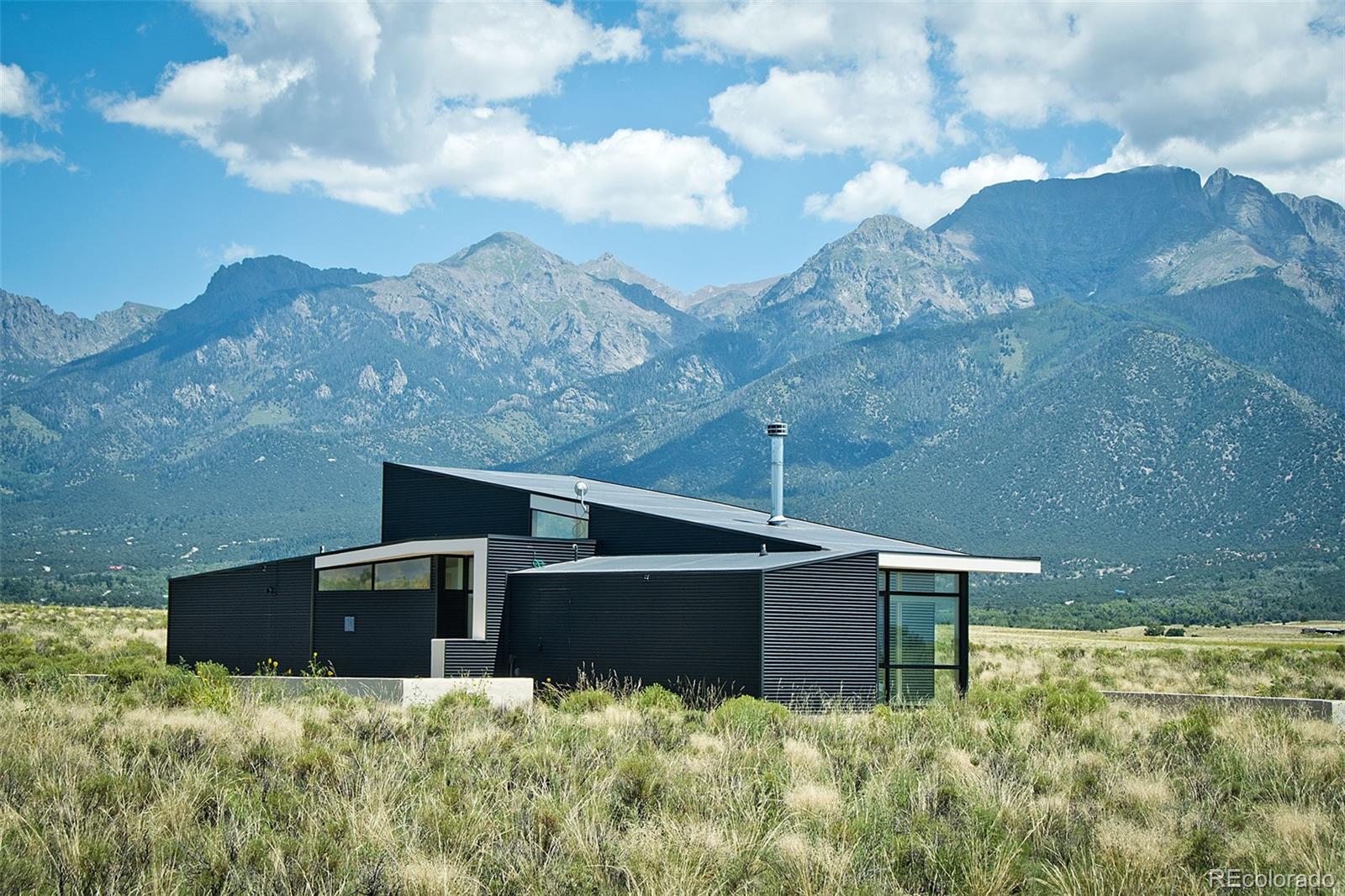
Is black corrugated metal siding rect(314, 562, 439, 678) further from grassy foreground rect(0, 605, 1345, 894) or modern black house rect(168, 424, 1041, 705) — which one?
grassy foreground rect(0, 605, 1345, 894)

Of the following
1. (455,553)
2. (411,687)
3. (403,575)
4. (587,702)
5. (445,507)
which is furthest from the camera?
(445,507)

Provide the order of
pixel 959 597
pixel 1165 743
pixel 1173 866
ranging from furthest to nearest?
1. pixel 959 597
2. pixel 1165 743
3. pixel 1173 866

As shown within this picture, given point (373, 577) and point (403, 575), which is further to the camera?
point (373, 577)

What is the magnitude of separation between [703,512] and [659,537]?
363cm

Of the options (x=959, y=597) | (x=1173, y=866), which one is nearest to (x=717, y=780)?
(x=1173, y=866)

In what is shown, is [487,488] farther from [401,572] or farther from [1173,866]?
[1173,866]

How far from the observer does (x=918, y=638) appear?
79.6 ft

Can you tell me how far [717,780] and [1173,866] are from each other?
14.1 ft

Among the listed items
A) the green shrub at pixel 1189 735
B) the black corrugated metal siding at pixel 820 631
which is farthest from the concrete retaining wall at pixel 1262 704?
the black corrugated metal siding at pixel 820 631

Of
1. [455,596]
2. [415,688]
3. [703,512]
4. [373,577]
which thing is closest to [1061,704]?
[415,688]

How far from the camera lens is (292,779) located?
12.4 m

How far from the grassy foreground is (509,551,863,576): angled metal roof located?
14.1 feet

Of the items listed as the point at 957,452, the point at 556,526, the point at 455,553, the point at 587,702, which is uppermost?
the point at 957,452

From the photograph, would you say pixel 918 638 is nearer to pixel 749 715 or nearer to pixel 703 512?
pixel 749 715
